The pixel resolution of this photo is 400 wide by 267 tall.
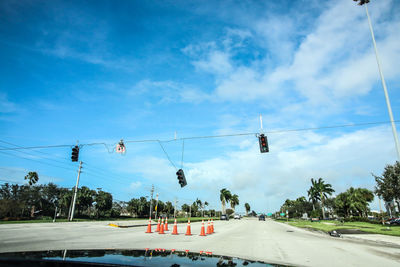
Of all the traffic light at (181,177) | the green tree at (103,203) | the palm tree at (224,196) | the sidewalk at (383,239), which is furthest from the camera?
the palm tree at (224,196)

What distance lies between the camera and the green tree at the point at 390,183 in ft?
100

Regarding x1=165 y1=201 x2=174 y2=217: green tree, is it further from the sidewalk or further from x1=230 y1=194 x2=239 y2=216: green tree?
the sidewalk

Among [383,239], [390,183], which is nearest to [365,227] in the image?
[390,183]

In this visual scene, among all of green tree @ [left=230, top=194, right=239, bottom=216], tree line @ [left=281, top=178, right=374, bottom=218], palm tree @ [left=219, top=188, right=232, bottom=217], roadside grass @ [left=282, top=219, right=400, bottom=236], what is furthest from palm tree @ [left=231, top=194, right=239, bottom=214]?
roadside grass @ [left=282, top=219, right=400, bottom=236]

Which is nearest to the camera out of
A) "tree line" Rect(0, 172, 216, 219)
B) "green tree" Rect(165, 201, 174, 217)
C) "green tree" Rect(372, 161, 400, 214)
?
"green tree" Rect(372, 161, 400, 214)

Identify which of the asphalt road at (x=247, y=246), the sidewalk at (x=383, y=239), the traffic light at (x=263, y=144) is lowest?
the sidewalk at (x=383, y=239)

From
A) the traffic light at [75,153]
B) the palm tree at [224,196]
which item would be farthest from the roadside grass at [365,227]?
the palm tree at [224,196]

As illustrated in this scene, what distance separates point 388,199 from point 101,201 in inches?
2161

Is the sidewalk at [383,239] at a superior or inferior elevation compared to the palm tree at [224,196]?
inferior

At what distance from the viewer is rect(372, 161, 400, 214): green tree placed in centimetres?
3050

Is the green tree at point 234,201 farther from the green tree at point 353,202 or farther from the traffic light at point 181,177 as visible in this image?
the traffic light at point 181,177

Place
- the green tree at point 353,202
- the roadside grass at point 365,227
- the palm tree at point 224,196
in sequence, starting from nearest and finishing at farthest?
the roadside grass at point 365,227
the green tree at point 353,202
the palm tree at point 224,196

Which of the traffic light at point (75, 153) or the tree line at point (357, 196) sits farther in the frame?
the tree line at point (357, 196)

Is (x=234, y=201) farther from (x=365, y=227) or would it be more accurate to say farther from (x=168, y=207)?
(x=365, y=227)
